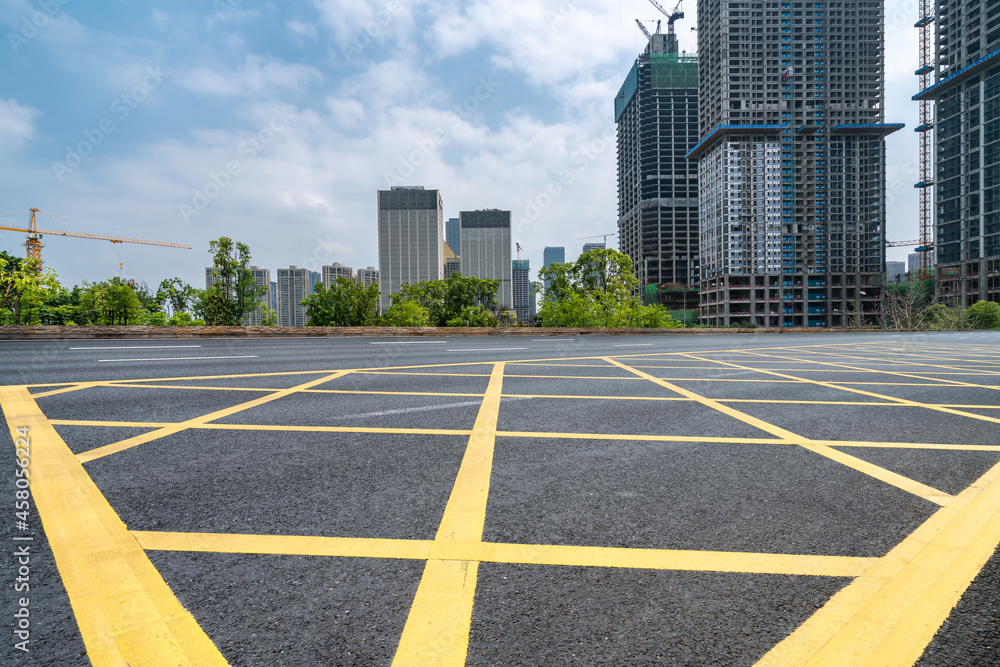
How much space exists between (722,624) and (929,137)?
185 meters

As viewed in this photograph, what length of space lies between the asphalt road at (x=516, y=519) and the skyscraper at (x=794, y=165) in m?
138

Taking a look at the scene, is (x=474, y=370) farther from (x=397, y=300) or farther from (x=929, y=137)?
(x=929, y=137)

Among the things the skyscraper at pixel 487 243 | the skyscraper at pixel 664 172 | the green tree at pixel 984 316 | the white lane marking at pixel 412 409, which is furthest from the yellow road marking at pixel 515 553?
the skyscraper at pixel 664 172

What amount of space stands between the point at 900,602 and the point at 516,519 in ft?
4.81

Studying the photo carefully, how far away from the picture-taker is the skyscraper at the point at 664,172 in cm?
17525

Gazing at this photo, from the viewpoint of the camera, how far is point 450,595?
169 centimetres

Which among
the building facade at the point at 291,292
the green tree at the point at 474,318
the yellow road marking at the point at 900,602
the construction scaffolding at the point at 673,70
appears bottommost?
the yellow road marking at the point at 900,602

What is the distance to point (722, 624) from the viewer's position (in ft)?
5.08

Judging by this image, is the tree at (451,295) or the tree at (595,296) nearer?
the tree at (595,296)

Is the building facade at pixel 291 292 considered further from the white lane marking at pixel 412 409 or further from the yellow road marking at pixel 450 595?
the yellow road marking at pixel 450 595

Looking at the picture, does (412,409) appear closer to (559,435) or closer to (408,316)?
(559,435)

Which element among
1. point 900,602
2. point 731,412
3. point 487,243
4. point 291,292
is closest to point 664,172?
point 487,243

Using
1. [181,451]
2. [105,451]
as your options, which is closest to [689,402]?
[181,451]

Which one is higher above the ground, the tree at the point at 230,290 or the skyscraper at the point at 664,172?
the skyscraper at the point at 664,172
